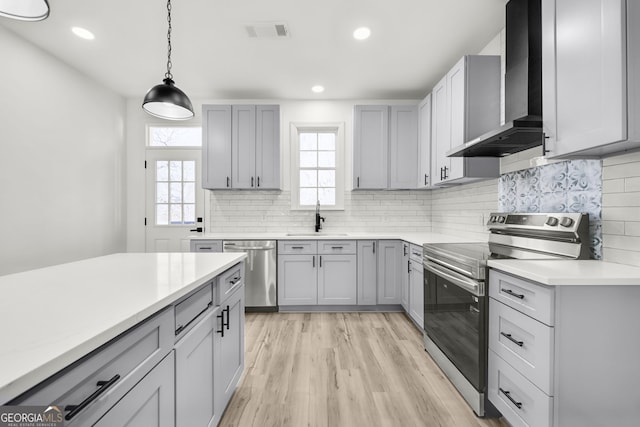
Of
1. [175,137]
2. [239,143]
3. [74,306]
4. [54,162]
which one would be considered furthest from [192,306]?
[175,137]

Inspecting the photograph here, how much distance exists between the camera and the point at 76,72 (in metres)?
3.60

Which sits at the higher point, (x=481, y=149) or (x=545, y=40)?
(x=545, y=40)

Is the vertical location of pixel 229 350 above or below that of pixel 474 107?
below

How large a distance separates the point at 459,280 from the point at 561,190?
37.2 inches

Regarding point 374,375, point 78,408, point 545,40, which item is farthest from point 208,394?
point 545,40

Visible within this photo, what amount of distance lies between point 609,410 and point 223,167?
404 centimetres

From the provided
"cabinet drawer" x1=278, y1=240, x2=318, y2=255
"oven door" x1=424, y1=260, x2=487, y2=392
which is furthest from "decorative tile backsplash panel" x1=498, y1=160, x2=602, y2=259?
"cabinet drawer" x1=278, y1=240, x2=318, y2=255

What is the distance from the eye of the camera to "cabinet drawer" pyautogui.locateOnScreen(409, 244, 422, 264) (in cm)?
305

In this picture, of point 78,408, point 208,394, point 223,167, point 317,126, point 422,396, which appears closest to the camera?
point 78,408

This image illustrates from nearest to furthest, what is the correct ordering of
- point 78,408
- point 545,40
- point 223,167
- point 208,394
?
point 78,408
point 208,394
point 545,40
point 223,167

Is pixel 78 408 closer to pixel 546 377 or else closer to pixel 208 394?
pixel 208 394

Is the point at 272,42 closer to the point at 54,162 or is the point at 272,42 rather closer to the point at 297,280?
the point at 297,280

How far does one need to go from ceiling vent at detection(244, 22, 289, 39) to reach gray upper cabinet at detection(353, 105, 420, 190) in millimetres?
1487

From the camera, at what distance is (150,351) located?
993 millimetres
